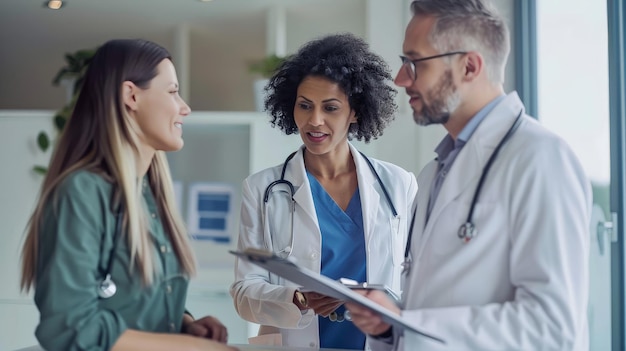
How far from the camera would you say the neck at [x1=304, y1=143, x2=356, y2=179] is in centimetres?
246

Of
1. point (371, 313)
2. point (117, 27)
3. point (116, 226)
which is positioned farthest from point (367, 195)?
point (117, 27)

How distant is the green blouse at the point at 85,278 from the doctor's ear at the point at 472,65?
71cm

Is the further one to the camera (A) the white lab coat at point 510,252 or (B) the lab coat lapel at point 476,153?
(B) the lab coat lapel at point 476,153

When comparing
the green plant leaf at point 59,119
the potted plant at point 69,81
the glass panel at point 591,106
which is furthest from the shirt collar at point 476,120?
the green plant leaf at point 59,119

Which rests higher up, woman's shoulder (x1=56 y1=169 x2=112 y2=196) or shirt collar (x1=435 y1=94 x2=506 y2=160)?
shirt collar (x1=435 y1=94 x2=506 y2=160)

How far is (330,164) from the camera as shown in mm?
2461

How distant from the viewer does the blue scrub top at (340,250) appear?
2.28m

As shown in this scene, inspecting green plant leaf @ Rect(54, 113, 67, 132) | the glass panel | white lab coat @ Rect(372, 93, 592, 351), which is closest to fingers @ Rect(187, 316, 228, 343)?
white lab coat @ Rect(372, 93, 592, 351)

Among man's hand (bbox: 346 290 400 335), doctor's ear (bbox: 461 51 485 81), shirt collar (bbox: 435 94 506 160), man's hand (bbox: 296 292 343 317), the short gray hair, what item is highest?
the short gray hair

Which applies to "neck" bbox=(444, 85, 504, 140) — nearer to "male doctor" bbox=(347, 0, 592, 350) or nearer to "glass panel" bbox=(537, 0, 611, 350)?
"male doctor" bbox=(347, 0, 592, 350)

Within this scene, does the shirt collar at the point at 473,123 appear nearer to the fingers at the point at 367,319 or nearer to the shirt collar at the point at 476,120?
the shirt collar at the point at 476,120

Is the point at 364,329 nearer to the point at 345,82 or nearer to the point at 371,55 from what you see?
the point at 345,82

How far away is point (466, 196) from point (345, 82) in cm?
91

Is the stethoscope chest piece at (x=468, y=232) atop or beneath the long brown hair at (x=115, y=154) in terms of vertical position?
beneath
